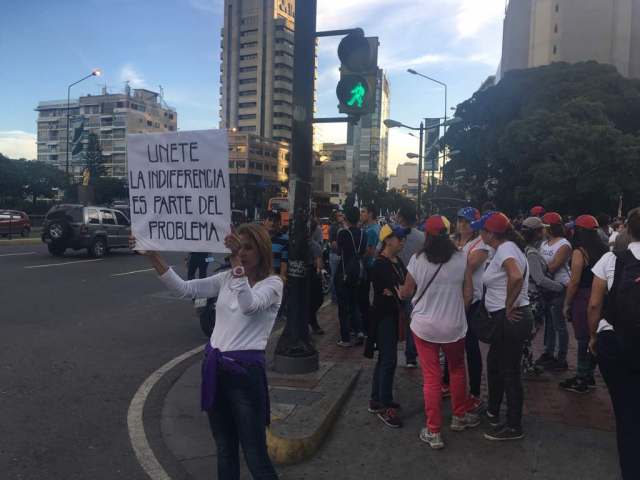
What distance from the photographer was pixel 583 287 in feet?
18.1

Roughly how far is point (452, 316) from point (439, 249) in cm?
52

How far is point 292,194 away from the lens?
5.83m

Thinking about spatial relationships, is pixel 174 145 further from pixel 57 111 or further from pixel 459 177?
pixel 57 111

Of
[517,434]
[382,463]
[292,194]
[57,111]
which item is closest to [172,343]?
[292,194]

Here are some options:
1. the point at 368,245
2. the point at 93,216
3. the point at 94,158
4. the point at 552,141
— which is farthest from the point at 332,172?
the point at 368,245

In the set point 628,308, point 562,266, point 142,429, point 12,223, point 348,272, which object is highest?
point 628,308

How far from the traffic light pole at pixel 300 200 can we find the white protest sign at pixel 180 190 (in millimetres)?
2317

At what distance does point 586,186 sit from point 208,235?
97.1 ft

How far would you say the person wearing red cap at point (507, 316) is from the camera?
4273 millimetres

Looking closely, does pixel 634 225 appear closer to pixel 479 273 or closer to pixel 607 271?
pixel 607 271

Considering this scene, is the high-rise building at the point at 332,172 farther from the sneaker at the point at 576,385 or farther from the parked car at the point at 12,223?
the sneaker at the point at 576,385

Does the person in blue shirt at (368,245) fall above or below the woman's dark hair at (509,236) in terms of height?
below

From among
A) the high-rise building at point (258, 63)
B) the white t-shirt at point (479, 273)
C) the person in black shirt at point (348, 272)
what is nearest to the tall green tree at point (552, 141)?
the person in black shirt at point (348, 272)

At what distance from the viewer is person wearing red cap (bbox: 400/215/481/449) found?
424cm
